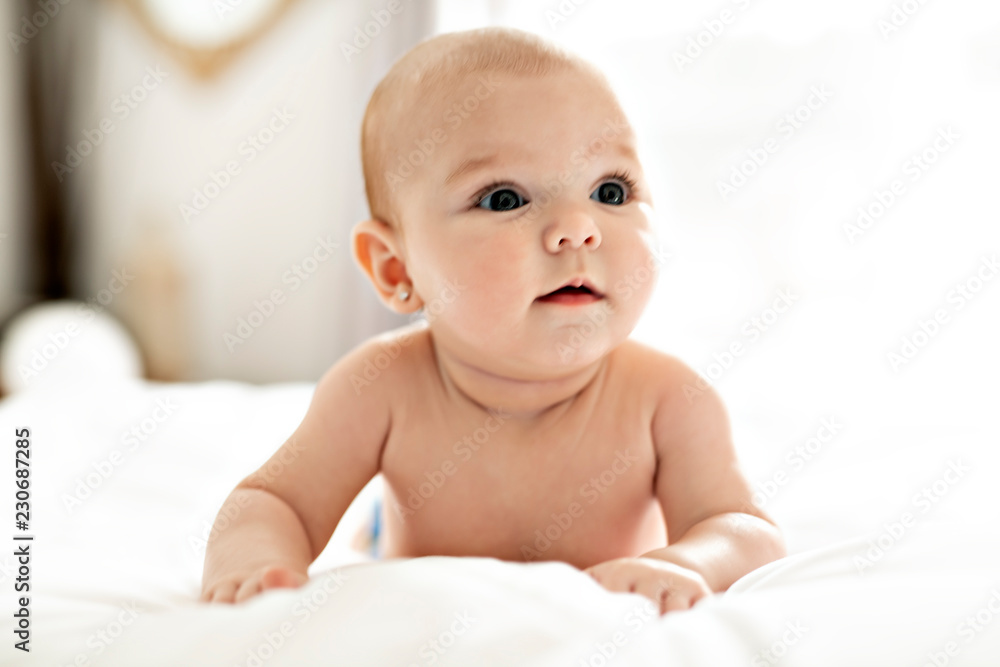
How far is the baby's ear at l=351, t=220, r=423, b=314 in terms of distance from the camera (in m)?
1.07

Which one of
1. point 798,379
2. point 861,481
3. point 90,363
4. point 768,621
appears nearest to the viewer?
point 768,621

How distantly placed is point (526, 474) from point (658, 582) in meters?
0.30

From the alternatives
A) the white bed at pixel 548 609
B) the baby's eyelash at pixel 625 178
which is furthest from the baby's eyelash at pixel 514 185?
the white bed at pixel 548 609

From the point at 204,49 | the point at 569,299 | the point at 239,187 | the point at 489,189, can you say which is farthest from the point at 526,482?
the point at 204,49

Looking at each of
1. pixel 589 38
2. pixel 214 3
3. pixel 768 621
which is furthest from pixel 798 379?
pixel 214 3

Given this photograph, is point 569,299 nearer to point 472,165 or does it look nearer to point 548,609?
point 472,165

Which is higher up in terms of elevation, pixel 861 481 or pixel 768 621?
pixel 768 621

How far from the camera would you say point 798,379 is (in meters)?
2.17

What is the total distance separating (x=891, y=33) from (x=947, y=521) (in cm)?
184

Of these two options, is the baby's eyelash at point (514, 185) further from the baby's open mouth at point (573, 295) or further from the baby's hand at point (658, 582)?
the baby's hand at point (658, 582)

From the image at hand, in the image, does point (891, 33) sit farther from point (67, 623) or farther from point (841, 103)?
point (67, 623)

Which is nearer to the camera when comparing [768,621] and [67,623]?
[768,621]

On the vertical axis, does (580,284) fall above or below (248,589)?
above

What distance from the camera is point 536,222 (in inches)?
35.5
